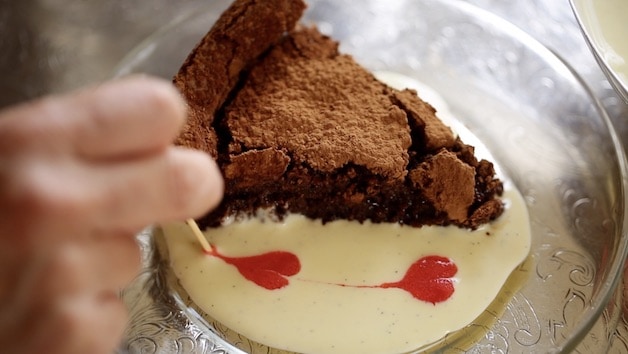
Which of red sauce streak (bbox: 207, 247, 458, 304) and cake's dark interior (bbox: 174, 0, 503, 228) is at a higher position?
cake's dark interior (bbox: 174, 0, 503, 228)

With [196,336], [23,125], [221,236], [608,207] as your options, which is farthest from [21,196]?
[608,207]

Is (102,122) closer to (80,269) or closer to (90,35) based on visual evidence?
(80,269)

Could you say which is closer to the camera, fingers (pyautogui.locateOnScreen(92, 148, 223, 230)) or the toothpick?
fingers (pyautogui.locateOnScreen(92, 148, 223, 230))

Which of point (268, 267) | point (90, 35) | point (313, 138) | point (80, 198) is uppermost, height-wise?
point (80, 198)

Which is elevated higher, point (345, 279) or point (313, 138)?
point (313, 138)

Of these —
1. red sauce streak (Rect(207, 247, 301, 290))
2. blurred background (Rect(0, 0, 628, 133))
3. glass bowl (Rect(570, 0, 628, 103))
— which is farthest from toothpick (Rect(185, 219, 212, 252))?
glass bowl (Rect(570, 0, 628, 103))

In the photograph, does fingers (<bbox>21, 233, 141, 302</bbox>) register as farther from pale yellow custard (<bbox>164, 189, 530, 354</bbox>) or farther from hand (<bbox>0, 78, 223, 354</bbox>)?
pale yellow custard (<bbox>164, 189, 530, 354</bbox>)

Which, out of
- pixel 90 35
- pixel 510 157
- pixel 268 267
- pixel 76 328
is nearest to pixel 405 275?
pixel 268 267
